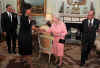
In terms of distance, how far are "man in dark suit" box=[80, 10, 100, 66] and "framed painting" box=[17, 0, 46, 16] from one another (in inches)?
40.0

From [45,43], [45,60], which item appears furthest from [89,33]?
[45,60]

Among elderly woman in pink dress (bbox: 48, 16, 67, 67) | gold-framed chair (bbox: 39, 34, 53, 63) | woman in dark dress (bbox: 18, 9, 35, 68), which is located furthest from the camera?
gold-framed chair (bbox: 39, 34, 53, 63)

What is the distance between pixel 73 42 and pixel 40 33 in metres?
0.87

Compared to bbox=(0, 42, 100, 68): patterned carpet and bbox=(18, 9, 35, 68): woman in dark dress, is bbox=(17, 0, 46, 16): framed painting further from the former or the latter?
bbox=(0, 42, 100, 68): patterned carpet

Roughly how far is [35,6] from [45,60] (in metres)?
1.34

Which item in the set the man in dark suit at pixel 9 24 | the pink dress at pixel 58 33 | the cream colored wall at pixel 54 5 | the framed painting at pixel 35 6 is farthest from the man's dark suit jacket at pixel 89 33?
the man in dark suit at pixel 9 24

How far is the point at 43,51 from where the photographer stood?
11.3 feet

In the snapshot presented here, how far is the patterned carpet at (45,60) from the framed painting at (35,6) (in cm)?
94

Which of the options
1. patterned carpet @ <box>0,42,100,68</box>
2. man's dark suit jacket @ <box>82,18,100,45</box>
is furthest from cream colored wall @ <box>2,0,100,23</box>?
patterned carpet @ <box>0,42,100,68</box>

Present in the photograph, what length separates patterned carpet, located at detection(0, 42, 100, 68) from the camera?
327 centimetres

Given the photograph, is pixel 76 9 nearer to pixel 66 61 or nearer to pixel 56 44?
pixel 56 44

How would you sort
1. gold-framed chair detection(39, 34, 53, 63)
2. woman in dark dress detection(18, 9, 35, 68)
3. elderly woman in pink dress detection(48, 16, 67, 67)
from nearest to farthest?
woman in dark dress detection(18, 9, 35, 68), elderly woman in pink dress detection(48, 16, 67, 67), gold-framed chair detection(39, 34, 53, 63)

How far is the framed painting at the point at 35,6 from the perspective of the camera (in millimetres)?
3285

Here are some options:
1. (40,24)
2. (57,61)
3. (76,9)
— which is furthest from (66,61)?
(76,9)
